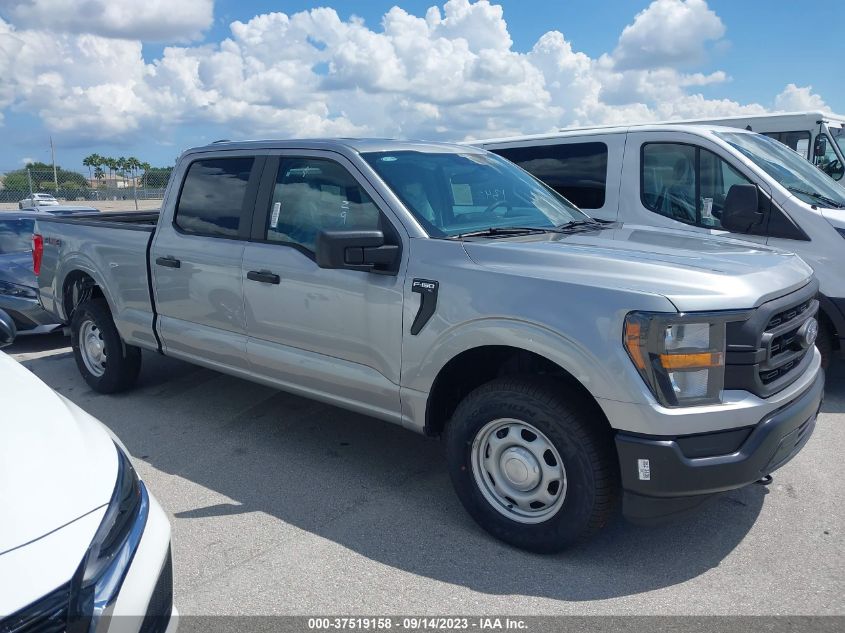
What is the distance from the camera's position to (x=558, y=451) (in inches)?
125

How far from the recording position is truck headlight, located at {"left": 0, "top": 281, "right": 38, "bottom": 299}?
784 cm

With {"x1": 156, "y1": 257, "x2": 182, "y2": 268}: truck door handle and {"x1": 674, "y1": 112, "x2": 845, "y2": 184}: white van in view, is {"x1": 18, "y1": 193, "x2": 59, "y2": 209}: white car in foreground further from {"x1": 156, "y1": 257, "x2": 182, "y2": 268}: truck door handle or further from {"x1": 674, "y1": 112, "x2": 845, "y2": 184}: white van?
{"x1": 674, "y1": 112, "x2": 845, "y2": 184}: white van

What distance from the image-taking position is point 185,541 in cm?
356

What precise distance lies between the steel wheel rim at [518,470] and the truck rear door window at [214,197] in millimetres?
2241

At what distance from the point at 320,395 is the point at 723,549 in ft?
7.46

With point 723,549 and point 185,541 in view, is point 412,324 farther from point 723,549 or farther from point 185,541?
point 723,549

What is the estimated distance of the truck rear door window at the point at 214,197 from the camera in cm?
473

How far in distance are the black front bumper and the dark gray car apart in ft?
21.1

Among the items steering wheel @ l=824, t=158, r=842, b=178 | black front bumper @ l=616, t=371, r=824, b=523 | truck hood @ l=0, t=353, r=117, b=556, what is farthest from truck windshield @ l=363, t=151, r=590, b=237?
steering wheel @ l=824, t=158, r=842, b=178

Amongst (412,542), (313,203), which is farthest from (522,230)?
(412,542)

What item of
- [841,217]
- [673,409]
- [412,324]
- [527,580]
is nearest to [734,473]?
[673,409]

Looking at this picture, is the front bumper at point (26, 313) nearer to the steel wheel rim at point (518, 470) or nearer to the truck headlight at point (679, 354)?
the steel wheel rim at point (518, 470)

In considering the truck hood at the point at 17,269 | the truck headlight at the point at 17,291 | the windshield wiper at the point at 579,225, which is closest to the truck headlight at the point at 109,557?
the windshield wiper at the point at 579,225

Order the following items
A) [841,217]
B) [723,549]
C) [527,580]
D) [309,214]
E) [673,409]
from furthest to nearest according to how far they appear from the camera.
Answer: [841,217] < [309,214] < [723,549] < [527,580] < [673,409]
